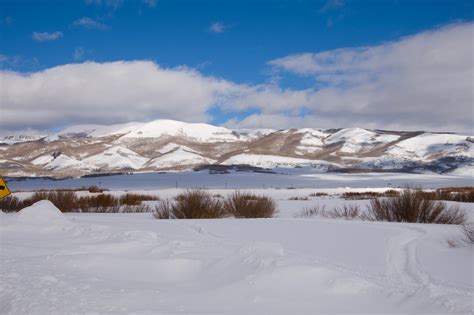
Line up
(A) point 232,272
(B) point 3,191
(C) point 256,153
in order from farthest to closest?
1. (C) point 256,153
2. (B) point 3,191
3. (A) point 232,272

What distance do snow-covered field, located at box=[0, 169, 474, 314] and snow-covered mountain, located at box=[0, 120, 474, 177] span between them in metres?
71.7

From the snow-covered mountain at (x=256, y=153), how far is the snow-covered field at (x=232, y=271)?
71695mm

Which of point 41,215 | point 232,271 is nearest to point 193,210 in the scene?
point 41,215

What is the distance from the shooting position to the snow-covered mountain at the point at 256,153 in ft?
307

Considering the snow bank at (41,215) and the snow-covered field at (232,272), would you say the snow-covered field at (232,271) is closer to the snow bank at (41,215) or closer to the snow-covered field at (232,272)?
the snow-covered field at (232,272)

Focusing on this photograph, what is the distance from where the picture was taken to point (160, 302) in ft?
11.9

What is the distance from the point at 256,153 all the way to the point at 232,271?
102269 millimetres

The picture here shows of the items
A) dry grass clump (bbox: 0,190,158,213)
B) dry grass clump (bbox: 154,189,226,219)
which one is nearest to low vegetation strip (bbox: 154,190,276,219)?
dry grass clump (bbox: 154,189,226,219)

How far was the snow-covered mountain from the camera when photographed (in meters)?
93.4

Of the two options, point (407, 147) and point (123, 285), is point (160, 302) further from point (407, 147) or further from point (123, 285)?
point (407, 147)

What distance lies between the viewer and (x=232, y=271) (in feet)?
14.7

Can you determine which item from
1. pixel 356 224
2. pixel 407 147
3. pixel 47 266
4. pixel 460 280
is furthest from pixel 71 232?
pixel 407 147

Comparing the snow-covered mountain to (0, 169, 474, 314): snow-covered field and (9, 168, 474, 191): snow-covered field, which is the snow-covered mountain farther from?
(0, 169, 474, 314): snow-covered field

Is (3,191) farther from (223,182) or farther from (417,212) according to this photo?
(223,182)
